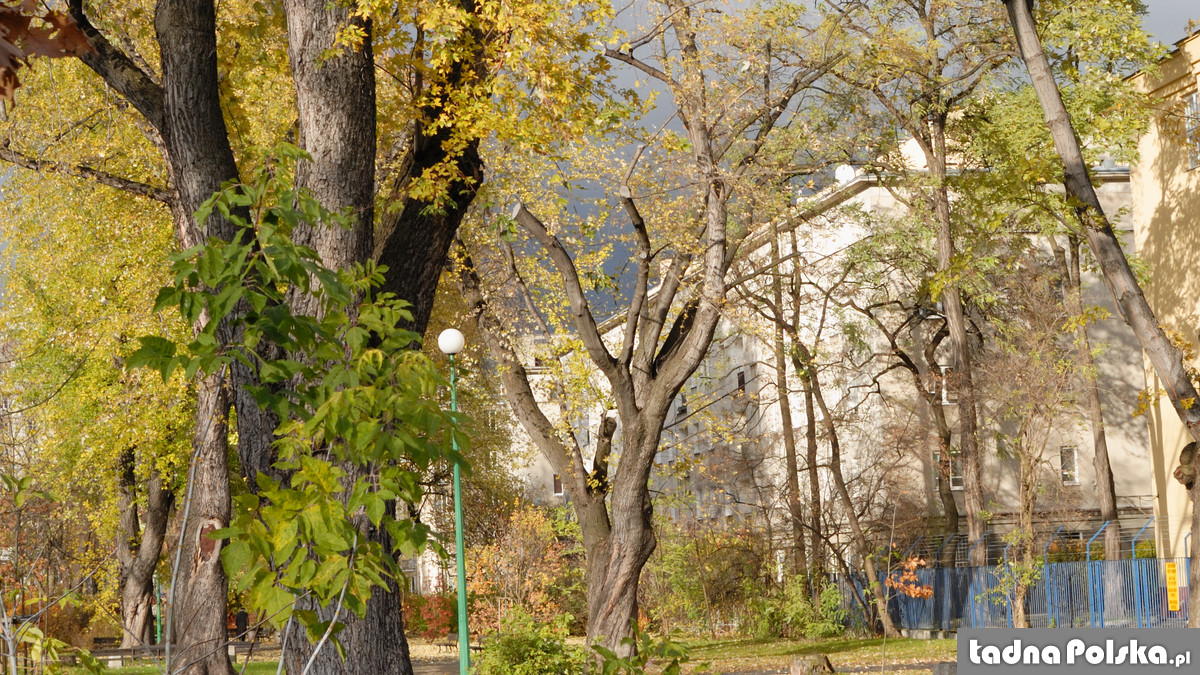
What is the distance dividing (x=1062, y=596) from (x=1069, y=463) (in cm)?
1321

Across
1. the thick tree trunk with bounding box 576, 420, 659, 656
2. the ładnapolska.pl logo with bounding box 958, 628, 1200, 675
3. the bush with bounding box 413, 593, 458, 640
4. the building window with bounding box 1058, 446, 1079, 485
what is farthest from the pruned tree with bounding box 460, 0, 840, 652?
the building window with bounding box 1058, 446, 1079, 485

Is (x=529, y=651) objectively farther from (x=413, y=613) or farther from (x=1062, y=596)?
(x=413, y=613)

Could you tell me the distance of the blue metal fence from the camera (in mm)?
24984

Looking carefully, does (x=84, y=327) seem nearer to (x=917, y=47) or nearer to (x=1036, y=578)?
(x=917, y=47)

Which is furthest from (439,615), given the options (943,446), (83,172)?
(83,172)

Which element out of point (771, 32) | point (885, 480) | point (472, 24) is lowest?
point (885, 480)

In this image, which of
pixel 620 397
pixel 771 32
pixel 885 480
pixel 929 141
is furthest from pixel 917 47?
pixel 885 480

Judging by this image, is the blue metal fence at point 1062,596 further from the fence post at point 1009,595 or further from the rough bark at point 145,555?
the rough bark at point 145,555

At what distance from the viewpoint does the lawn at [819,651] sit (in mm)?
22625

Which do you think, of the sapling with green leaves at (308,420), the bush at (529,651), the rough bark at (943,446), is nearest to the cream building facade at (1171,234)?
the rough bark at (943,446)

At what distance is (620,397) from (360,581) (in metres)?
14.1

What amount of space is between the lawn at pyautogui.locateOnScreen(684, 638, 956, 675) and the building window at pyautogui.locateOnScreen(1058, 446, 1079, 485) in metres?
12.5

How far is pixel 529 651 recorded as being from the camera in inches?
559

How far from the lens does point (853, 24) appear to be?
67.5 ft
